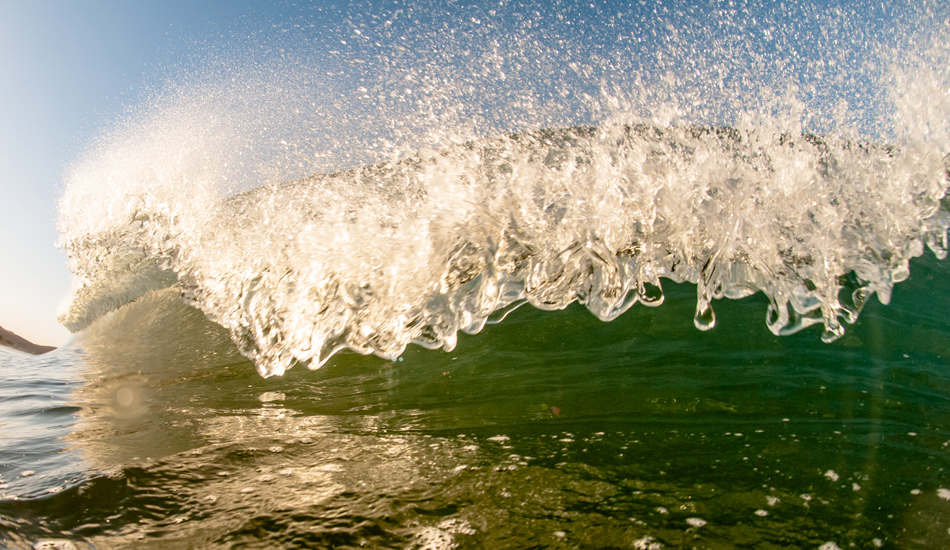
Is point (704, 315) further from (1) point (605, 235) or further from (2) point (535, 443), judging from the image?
(2) point (535, 443)

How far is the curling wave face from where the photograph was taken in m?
1.84

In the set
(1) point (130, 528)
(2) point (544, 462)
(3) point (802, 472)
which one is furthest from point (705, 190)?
(1) point (130, 528)

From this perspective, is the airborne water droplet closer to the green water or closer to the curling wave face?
the curling wave face

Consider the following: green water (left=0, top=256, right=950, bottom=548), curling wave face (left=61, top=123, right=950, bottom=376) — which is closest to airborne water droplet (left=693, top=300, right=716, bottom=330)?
curling wave face (left=61, top=123, right=950, bottom=376)

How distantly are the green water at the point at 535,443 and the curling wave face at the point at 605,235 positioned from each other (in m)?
0.20

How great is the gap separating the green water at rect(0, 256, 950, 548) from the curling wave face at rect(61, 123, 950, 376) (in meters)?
0.20

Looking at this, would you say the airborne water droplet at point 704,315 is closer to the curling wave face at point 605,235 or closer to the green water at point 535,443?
the curling wave face at point 605,235

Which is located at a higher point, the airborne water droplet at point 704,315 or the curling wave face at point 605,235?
the curling wave face at point 605,235

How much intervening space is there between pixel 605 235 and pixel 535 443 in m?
0.81

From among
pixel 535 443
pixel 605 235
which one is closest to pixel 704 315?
pixel 605 235

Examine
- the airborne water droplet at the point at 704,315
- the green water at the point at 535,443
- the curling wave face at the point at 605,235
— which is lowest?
the green water at the point at 535,443

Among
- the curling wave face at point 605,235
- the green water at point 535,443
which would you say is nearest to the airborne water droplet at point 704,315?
the curling wave face at point 605,235

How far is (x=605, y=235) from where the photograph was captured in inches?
72.6

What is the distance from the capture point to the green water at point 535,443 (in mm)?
1012
